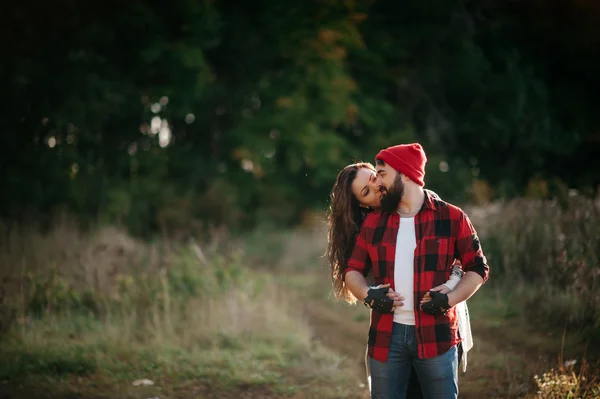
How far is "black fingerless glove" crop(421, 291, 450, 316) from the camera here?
3.11 meters

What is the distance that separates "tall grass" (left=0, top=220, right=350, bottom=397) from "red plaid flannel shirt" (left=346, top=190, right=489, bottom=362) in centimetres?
268

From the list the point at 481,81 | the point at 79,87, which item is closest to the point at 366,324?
the point at 79,87

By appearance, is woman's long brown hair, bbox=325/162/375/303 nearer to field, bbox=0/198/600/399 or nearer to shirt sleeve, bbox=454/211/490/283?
shirt sleeve, bbox=454/211/490/283

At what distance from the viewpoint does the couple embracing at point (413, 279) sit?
3.18 metres

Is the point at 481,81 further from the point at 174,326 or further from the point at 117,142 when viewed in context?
the point at 174,326

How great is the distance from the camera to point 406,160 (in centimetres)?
334

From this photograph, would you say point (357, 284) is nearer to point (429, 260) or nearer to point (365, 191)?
point (429, 260)

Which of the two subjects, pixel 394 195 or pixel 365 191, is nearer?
pixel 394 195

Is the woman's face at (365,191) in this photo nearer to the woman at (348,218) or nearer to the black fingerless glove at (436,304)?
the woman at (348,218)

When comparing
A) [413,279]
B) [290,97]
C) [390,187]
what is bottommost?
[413,279]

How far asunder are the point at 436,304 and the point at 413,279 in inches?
7.4

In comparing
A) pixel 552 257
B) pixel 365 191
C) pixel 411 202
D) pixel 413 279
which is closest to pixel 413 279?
pixel 413 279

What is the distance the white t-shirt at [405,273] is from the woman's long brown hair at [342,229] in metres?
0.45

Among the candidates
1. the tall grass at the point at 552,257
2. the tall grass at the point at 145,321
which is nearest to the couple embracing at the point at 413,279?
the tall grass at the point at 145,321
